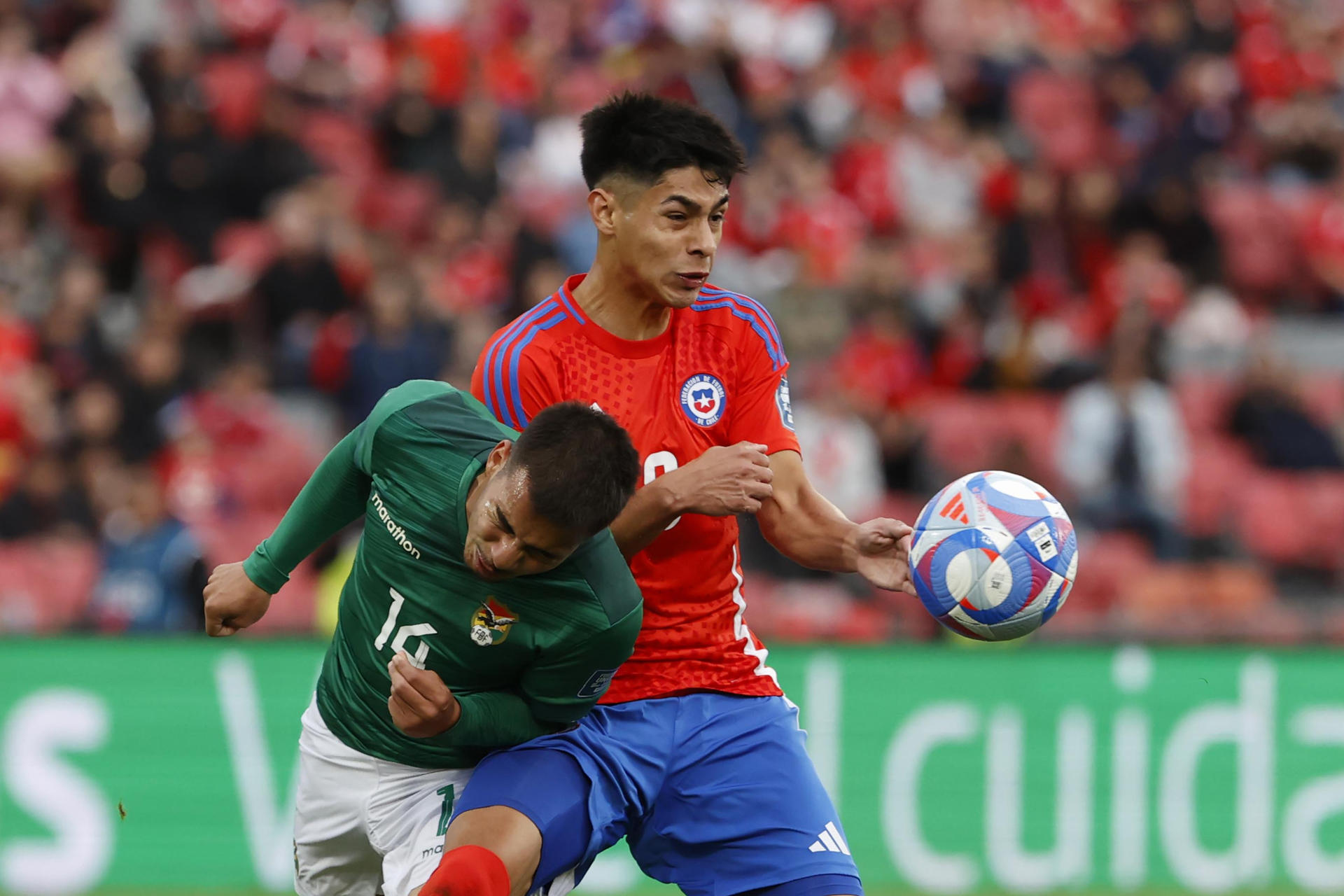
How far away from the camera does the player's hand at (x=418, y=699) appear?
13.7 ft

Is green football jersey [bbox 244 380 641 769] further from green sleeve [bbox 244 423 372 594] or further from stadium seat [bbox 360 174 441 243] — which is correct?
stadium seat [bbox 360 174 441 243]

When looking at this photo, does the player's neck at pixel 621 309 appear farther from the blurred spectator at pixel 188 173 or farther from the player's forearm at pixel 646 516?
the blurred spectator at pixel 188 173

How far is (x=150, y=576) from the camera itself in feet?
31.9

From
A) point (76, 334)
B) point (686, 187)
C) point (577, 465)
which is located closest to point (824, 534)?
point (686, 187)

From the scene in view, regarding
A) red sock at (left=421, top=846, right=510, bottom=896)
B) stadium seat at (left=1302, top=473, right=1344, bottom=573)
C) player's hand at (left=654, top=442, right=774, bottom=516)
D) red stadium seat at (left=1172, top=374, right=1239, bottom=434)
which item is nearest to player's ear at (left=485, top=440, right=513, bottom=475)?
player's hand at (left=654, top=442, right=774, bottom=516)

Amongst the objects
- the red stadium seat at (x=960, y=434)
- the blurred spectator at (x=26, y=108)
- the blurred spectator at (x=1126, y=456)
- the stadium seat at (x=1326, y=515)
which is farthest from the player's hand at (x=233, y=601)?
the stadium seat at (x=1326, y=515)

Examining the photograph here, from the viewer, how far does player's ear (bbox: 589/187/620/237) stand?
16.3ft

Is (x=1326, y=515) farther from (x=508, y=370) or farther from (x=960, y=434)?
(x=508, y=370)

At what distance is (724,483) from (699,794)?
96 centimetres

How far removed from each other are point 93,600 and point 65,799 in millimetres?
1485

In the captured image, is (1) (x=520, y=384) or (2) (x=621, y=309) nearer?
(1) (x=520, y=384)

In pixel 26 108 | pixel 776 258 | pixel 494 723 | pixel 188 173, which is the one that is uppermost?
pixel 26 108

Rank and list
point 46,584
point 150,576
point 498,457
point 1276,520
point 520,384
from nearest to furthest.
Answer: point 498,457 < point 520,384 < point 150,576 < point 46,584 < point 1276,520

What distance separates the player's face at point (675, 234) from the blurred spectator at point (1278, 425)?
802 cm
